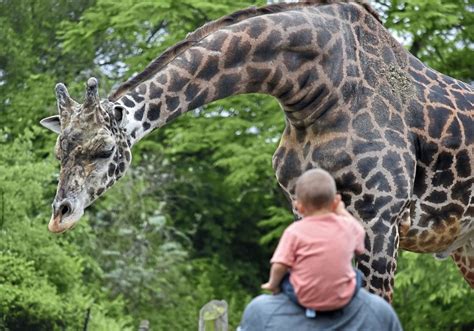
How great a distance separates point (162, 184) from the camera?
931 inches

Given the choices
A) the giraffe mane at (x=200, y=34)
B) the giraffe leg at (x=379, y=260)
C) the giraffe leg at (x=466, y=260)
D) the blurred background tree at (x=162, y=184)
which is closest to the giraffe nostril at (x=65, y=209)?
the giraffe mane at (x=200, y=34)

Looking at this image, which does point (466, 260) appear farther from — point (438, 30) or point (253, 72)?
point (438, 30)

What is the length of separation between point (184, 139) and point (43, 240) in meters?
6.70

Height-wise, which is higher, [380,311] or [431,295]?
[380,311]

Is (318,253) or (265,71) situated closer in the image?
(318,253)

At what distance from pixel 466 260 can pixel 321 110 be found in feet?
9.29

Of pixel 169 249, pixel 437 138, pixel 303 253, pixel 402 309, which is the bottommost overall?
pixel 402 309

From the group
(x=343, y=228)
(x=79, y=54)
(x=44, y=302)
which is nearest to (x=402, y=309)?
(x=79, y=54)

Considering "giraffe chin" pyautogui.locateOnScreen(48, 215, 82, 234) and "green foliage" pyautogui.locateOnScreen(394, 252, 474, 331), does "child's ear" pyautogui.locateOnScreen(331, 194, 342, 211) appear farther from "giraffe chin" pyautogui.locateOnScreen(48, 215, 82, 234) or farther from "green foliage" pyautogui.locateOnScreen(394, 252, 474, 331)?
"green foliage" pyautogui.locateOnScreen(394, 252, 474, 331)

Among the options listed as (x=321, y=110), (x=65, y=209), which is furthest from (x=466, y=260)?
(x=65, y=209)

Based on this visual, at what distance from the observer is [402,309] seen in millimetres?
23047

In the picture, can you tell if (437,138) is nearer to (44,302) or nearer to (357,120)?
(357,120)

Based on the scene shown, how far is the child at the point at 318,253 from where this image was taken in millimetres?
6227

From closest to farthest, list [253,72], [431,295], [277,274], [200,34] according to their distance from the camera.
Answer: [277,274] < [253,72] < [200,34] < [431,295]
